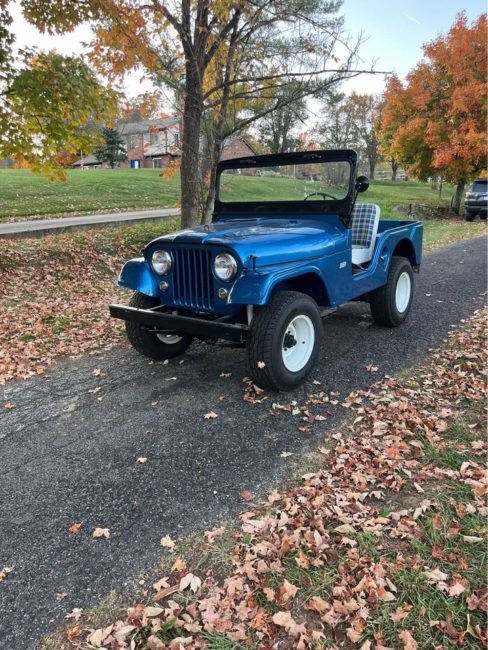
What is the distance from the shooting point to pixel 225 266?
355 centimetres

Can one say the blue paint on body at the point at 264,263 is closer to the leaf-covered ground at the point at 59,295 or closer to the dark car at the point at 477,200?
the leaf-covered ground at the point at 59,295

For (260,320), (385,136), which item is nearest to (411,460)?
(260,320)

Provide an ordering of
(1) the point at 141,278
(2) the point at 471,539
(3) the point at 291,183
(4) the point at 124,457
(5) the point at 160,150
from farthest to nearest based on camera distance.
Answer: (5) the point at 160,150 → (3) the point at 291,183 → (1) the point at 141,278 → (4) the point at 124,457 → (2) the point at 471,539

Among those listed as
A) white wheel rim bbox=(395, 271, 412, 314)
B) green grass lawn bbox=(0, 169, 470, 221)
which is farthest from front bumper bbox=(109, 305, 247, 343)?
green grass lawn bbox=(0, 169, 470, 221)

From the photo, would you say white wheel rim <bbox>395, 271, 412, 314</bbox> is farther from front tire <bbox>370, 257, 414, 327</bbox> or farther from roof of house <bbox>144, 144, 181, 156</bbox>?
roof of house <bbox>144, 144, 181, 156</bbox>

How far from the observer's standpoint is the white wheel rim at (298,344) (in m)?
3.92

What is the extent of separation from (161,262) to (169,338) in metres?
0.98

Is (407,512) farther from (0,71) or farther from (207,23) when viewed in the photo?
(207,23)

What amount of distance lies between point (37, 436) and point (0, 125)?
18.3 feet

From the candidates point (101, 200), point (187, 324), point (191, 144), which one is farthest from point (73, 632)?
point (101, 200)

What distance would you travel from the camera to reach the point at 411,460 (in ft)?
9.93

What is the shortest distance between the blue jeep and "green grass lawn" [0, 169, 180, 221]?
10419 mm

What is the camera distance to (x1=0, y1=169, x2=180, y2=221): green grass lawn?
14.9 metres

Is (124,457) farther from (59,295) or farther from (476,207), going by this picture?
(476,207)
